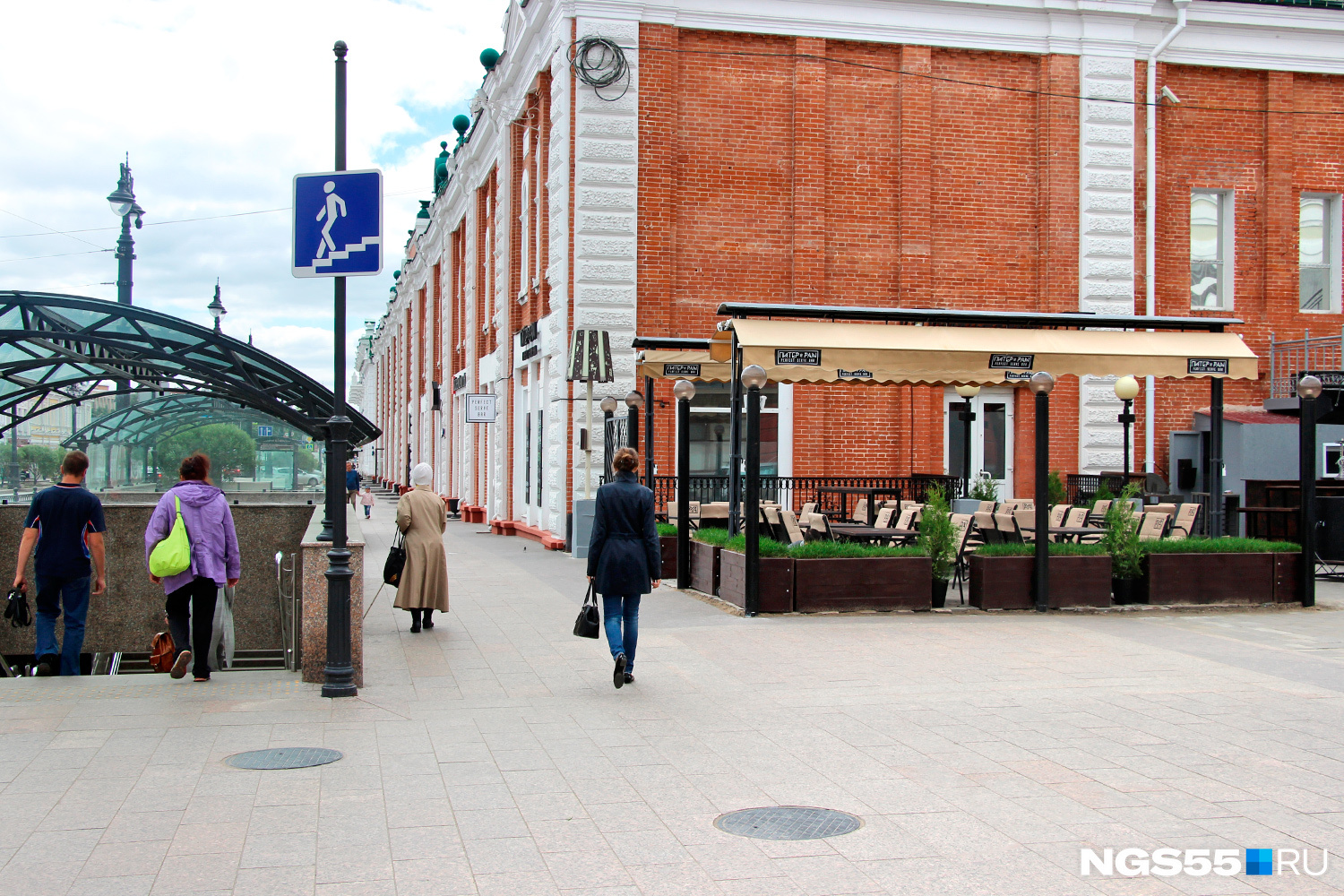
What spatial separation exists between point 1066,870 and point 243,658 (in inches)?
347

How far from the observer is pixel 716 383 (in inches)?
893

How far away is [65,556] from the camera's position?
9.27 metres

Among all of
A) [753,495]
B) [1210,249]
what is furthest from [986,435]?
[753,495]

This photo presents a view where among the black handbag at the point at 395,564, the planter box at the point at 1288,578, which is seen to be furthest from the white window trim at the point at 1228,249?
the black handbag at the point at 395,564

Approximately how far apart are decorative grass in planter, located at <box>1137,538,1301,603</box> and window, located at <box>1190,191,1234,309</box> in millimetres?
11270

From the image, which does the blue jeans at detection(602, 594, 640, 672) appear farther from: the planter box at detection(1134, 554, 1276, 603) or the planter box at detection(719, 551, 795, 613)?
the planter box at detection(1134, 554, 1276, 603)

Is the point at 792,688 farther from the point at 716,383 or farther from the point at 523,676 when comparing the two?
the point at 716,383

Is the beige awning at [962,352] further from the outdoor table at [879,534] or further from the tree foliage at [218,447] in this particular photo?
the tree foliage at [218,447]

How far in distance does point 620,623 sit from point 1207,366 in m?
9.67

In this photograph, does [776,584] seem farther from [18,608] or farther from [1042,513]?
[18,608]

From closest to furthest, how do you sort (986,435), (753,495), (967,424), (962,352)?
1. (753,495)
2. (962,352)
3. (967,424)
4. (986,435)

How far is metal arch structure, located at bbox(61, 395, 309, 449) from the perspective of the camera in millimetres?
27875

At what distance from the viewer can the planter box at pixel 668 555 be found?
16.8 meters

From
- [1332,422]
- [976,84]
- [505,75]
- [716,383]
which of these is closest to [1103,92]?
[976,84]
